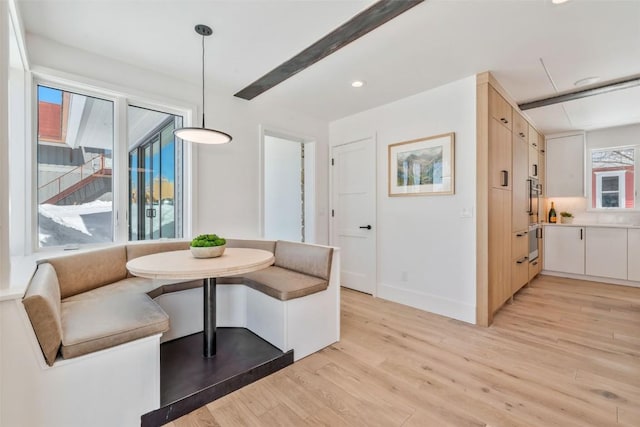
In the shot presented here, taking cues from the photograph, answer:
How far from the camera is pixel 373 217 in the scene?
3781 millimetres

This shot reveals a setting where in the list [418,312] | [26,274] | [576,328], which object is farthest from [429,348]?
[26,274]

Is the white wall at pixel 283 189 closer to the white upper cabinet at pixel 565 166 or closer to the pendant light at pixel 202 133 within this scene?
the pendant light at pixel 202 133

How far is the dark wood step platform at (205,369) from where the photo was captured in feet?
5.37

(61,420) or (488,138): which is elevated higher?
(488,138)

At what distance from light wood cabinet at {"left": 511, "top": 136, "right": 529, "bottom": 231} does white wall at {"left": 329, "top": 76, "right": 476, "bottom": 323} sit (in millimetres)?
938

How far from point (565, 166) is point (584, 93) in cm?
219

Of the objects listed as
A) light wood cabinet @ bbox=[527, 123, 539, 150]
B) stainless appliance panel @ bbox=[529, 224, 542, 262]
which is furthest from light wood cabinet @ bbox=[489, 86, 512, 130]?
stainless appliance panel @ bbox=[529, 224, 542, 262]

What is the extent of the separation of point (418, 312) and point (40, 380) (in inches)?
122

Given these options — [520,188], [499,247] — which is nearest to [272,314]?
[499,247]

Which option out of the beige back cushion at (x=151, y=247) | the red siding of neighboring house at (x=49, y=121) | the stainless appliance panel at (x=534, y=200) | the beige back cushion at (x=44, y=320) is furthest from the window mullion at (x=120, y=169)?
the stainless appliance panel at (x=534, y=200)

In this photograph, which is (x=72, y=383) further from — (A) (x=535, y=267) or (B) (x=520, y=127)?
(A) (x=535, y=267)

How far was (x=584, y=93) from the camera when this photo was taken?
3170 millimetres

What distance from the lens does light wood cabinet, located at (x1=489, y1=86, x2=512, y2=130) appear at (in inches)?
111

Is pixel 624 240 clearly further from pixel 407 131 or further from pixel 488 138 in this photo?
pixel 407 131
